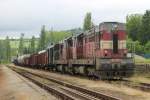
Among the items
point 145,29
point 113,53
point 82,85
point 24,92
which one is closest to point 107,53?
point 113,53

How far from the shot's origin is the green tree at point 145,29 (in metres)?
112

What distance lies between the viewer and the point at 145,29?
113m

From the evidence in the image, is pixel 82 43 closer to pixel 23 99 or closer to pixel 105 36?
pixel 105 36

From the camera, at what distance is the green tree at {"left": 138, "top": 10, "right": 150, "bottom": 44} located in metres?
112

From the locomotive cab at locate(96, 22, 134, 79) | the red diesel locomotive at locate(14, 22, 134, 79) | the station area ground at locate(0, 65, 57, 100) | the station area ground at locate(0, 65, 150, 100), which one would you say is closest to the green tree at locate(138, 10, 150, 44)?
the red diesel locomotive at locate(14, 22, 134, 79)

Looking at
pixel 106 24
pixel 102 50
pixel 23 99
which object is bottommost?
pixel 23 99

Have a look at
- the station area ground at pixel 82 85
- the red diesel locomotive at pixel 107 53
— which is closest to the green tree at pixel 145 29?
the red diesel locomotive at pixel 107 53

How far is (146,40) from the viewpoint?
381 ft

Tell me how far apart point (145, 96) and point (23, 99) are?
5.75 metres

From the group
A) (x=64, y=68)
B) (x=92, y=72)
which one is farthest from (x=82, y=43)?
(x=64, y=68)

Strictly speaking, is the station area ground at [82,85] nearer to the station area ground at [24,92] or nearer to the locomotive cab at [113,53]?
the station area ground at [24,92]

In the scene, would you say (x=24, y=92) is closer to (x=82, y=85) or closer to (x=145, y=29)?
(x=82, y=85)

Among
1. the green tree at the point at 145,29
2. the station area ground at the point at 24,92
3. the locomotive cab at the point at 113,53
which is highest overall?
the green tree at the point at 145,29

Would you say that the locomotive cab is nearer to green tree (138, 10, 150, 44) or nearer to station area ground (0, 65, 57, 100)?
station area ground (0, 65, 57, 100)
